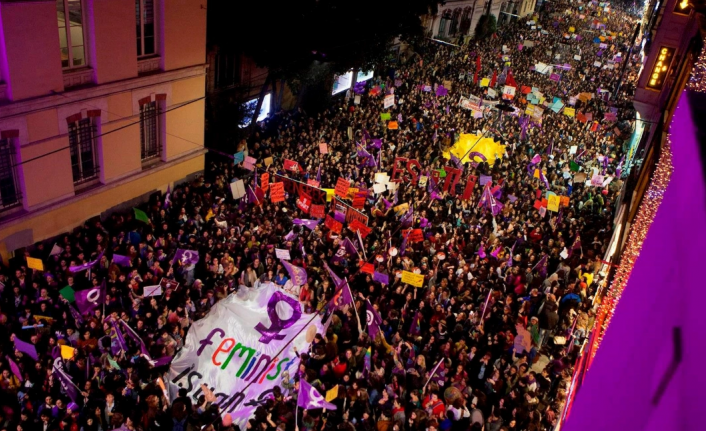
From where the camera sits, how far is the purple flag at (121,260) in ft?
43.3

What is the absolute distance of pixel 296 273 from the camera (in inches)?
541

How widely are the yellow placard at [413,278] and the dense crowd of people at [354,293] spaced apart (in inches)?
17.1

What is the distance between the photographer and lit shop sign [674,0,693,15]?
22109mm

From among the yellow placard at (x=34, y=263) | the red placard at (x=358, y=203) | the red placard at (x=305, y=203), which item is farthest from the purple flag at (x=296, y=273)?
the yellow placard at (x=34, y=263)

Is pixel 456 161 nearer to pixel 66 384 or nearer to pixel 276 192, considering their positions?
pixel 276 192

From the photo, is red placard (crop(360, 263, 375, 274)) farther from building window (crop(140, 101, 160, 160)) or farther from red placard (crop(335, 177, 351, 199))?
building window (crop(140, 101, 160, 160))

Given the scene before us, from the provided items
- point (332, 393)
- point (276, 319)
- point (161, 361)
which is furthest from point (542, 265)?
point (161, 361)

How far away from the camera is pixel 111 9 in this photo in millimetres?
14727

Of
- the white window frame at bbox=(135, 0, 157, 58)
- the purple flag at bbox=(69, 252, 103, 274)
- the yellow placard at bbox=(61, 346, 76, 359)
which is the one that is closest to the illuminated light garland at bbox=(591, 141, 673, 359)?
the yellow placard at bbox=(61, 346, 76, 359)

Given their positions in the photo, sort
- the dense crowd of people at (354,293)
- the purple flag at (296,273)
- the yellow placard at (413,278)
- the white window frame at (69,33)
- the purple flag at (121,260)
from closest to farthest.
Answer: the dense crowd of people at (354,293) → the purple flag at (121,260) → the purple flag at (296,273) → the yellow placard at (413,278) → the white window frame at (69,33)

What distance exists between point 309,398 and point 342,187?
786 cm

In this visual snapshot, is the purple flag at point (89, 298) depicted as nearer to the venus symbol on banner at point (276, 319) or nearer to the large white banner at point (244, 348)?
the large white banner at point (244, 348)

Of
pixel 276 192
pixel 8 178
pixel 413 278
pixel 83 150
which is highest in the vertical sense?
pixel 83 150

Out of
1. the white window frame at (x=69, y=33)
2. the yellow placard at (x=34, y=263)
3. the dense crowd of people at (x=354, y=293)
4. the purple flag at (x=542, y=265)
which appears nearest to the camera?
the dense crowd of people at (x=354, y=293)
